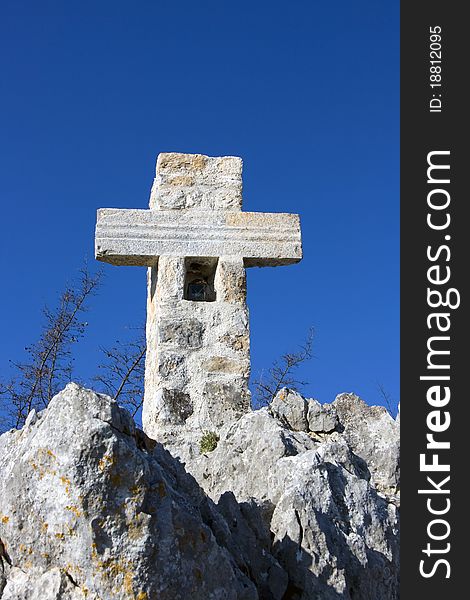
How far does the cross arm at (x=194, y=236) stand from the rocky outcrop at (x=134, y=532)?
302 cm

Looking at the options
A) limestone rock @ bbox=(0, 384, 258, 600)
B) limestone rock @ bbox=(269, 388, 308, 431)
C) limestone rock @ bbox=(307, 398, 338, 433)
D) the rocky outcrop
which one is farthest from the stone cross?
limestone rock @ bbox=(0, 384, 258, 600)

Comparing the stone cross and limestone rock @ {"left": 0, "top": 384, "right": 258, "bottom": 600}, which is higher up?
the stone cross

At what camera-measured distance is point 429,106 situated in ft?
14.2

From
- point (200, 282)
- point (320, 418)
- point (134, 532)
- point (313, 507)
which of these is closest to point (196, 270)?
point (200, 282)

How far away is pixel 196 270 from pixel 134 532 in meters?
4.15

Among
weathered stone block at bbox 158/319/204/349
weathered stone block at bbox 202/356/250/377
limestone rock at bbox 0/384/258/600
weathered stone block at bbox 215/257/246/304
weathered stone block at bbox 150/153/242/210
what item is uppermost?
weathered stone block at bbox 150/153/242/210

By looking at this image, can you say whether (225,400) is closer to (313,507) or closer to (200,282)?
(200,282)

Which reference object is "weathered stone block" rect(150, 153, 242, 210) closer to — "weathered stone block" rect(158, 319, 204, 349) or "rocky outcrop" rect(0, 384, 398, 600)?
"weathered stone block" rect(158, 319, 204, 349)

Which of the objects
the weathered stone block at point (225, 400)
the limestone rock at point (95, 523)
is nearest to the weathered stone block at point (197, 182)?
the weathered stone block at point (225, 400)

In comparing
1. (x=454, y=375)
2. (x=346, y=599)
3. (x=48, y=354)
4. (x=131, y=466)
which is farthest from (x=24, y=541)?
(x=48, y=354)

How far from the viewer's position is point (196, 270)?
691 centimetres

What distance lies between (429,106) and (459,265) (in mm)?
868

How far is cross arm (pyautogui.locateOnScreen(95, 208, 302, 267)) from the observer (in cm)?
658

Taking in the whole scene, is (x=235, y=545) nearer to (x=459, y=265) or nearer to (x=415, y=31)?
(x=459, y=265)
